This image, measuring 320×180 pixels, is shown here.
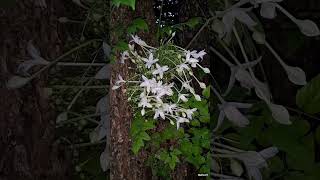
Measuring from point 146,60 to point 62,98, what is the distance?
0.39 m

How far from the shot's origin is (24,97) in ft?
4.07

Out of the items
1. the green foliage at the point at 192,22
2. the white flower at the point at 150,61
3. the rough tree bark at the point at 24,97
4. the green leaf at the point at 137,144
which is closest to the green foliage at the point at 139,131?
the green leaf at the point at 137,144

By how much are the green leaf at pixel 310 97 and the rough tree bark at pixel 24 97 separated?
63cm

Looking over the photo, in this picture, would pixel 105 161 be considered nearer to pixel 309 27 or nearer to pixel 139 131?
pixel 139 131

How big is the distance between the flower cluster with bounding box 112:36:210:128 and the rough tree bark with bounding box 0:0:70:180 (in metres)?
0.35

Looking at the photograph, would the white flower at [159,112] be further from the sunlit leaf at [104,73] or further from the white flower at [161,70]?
the sunlit leaf at [104,73]

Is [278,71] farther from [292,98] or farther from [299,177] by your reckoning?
[299,177]

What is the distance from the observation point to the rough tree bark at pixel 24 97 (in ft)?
4.02

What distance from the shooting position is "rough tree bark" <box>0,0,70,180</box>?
4.02ft

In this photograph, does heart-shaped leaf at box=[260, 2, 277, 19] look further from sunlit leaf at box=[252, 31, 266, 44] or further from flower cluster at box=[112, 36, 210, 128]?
flower cluster at box=[112, 36, 210, 128]

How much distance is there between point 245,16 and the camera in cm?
108

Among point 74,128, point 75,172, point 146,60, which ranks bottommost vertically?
point 75,172

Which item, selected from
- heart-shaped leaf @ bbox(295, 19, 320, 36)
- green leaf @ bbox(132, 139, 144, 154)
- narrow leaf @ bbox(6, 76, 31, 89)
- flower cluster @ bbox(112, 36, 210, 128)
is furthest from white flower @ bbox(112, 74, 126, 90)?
heart-shaped leaf @ bbox(295, 19, 320, 36)

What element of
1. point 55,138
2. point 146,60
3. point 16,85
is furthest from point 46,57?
point 146,60
